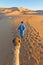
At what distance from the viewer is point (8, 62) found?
44.6 ft

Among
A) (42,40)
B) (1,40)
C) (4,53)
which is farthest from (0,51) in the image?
(42,40)

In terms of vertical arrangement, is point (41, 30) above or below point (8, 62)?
above

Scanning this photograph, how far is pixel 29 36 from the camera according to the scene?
1598cm

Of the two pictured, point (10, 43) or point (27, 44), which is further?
point (10, 43)

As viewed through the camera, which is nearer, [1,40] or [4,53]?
[4,53]

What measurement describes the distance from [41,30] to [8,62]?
427 centimetres

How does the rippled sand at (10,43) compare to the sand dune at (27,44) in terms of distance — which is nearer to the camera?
the sand dune at (27,44)

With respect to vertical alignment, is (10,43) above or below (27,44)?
below

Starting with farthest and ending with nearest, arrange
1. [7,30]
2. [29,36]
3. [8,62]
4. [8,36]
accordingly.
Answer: [7,30]
[8,36]
[29,36]
[8,62]

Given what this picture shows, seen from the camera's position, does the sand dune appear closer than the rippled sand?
Yes

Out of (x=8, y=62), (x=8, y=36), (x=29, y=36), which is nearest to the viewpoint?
(x=8, y=62)

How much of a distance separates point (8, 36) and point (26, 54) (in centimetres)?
333

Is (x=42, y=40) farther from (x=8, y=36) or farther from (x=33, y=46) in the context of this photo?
(x=8, y=36)

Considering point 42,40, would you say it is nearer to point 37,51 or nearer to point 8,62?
point 37,51
